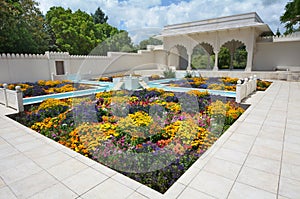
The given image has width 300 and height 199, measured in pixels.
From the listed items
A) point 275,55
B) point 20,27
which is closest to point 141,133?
point 20,27

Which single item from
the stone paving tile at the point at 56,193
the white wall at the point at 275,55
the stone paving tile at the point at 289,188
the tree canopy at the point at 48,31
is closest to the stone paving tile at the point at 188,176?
the stone paving tile at the point at 289,188

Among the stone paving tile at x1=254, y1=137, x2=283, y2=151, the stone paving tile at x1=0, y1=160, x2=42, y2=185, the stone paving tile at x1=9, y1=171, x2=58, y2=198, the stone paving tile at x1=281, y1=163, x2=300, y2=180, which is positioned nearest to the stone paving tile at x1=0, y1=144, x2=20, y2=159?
the stone paving tile at x1=0, y1=160, x2=42, y2=185

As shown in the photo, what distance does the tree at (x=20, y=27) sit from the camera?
12.5m

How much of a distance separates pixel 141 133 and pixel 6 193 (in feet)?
6.96

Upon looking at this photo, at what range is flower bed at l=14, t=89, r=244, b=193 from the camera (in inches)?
111

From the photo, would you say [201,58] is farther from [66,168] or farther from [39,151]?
[66,168]

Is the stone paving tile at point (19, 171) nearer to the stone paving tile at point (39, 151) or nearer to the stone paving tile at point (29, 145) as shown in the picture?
the stone paving tile at point (39, 151)

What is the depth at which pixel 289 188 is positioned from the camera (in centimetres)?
223

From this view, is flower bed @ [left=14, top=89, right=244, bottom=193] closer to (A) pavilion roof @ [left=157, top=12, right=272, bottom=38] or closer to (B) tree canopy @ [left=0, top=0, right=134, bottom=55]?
(B) tree canopy @ [left=0, top=0, right=134, bottom=55]

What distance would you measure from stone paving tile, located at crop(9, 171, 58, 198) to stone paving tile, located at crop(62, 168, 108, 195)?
0.21m

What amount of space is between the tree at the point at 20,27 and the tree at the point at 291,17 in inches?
695

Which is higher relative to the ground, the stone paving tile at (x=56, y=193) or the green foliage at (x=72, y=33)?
the green foliage at (x=72, y=33)

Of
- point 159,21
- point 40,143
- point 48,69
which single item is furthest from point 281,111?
point 48,69

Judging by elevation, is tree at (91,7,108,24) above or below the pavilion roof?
above
